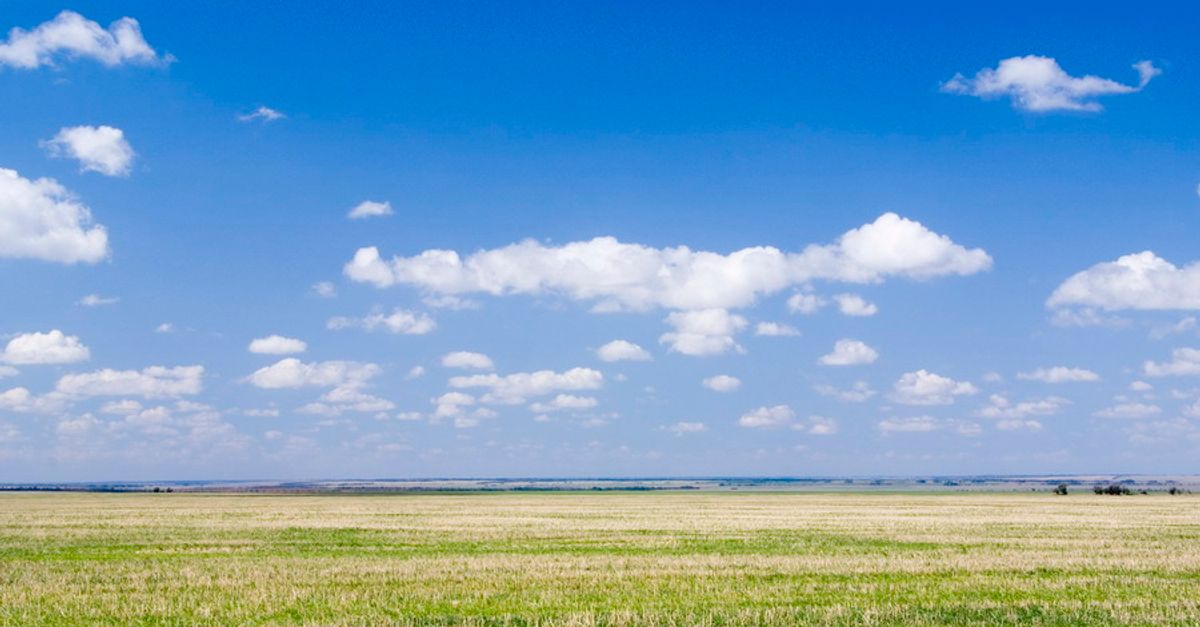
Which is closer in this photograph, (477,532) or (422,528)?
(477,532)

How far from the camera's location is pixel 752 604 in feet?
70.1

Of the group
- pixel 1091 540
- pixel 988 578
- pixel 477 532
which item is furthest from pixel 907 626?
pixel 477 532

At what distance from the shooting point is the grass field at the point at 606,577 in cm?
2006

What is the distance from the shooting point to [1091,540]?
4159 centimetres

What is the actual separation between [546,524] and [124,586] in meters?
32.5

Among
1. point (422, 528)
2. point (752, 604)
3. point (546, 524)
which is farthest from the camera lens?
point (546, 524)

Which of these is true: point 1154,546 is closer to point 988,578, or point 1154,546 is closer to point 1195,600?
point 988,578

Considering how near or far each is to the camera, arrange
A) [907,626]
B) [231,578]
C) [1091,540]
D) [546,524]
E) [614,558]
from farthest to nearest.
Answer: [546,524] < [1091,540] < [614,558] < [231,578] < [907,626]

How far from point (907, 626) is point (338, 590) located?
42.4 feet

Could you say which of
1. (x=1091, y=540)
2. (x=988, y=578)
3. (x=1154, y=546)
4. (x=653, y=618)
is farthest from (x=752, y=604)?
(x=1091, y=540)

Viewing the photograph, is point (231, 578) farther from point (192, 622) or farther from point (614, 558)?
point (614, 558)

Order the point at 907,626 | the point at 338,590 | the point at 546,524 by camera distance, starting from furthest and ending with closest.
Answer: the point at 546,524, the point at 338,590, the point at 907,626

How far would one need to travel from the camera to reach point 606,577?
26.6 metres

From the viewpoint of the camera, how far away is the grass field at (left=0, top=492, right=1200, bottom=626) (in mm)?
20062
